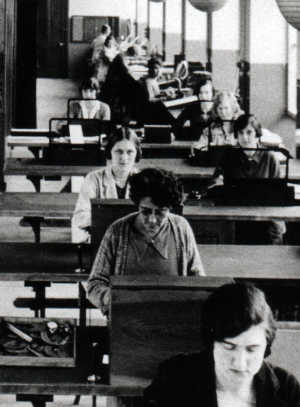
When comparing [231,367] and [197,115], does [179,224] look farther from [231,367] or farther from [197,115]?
[197,115]

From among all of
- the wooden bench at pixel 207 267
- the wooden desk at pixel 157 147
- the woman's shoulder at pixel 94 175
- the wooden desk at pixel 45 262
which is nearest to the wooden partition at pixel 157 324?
the wooden bench at pixel 207 267

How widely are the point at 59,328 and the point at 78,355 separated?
110 mm

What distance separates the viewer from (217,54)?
45.8ft

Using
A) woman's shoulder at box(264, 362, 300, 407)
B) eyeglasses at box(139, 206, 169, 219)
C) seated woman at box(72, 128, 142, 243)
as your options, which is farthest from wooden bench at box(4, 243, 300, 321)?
woman's shoulder at box(264, 362, 300, 407)

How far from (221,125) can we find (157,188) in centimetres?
437

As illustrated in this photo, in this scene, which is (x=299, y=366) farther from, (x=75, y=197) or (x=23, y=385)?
(x=75, y=197)

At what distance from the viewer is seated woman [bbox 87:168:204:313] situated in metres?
3.19

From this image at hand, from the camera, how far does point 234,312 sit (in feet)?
6.56

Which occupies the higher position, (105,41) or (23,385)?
(105,41)

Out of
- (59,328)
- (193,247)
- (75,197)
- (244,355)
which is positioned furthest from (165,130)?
(244,355)

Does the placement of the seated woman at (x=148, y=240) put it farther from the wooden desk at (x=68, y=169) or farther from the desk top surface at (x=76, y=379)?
the wooden desk at (x=68, y=169)

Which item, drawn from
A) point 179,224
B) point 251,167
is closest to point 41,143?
point 251,167

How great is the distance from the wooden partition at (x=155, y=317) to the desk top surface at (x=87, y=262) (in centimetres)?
124

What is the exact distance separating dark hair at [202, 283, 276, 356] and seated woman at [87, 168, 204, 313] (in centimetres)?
114
